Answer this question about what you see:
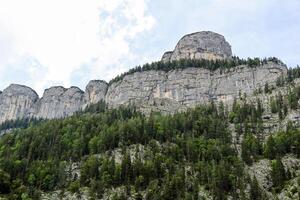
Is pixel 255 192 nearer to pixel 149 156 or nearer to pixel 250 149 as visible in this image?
pixel 250 149

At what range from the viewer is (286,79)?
174250 millimetres

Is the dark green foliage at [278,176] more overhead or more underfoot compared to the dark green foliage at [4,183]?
more overhead

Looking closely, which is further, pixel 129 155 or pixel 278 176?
pixel 129 155

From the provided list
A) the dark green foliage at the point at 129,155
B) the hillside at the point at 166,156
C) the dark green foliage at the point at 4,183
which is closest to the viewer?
the hillside at the point at 166,156

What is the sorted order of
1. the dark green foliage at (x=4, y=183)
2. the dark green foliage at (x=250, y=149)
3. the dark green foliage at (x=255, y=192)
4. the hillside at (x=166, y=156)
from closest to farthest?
the dark green foliage at (x=255, y=192) < the hillside at (x=166, y=156) < the dark green foliage at (x=4, y=183) < the dark green foliage at (x=250, y=149)

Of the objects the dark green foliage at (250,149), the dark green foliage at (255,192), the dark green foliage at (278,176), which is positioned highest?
the dark green foliage at (250,149)

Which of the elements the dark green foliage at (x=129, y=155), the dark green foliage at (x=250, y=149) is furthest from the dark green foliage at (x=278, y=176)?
the dark green foliage at (x=250, y=149)

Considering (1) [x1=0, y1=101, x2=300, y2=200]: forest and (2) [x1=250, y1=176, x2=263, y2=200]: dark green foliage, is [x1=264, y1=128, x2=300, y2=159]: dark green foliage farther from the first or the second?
(2) [x1=250, y1=176, x2=263, y2=200]: dark green foliage

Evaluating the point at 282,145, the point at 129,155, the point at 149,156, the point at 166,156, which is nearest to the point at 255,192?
the point at 282,145

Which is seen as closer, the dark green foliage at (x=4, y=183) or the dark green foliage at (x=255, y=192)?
the dark green foliage at (x=255, y=192)

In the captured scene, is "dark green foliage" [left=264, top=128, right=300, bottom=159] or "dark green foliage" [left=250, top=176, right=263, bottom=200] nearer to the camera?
"dark green foliage" [left=250, top=176, right=263, bottom=200]

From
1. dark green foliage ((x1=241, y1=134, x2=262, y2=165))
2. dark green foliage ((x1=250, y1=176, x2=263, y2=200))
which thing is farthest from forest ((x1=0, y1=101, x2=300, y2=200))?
dark green foliage ((x1=250, y1=176, x2=263, y2=200))

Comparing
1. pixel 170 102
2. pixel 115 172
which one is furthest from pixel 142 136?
pixel 170 102

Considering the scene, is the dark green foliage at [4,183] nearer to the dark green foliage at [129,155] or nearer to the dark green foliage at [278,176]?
the dark green foliage at [129,155]
